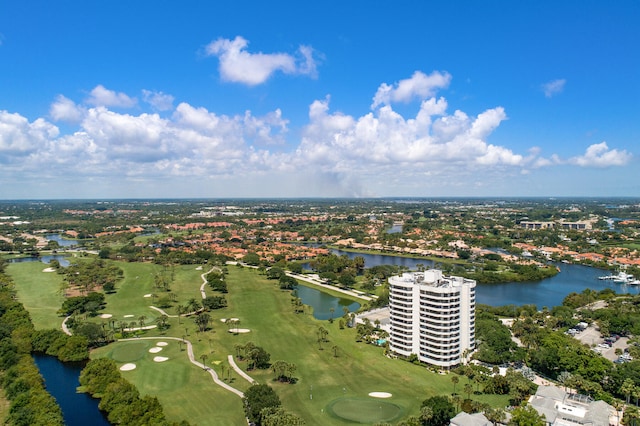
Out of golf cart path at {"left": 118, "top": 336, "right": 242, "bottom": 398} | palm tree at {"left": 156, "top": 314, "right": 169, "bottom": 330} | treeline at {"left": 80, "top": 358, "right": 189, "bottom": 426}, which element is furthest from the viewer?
palm tree at {"left": 156, "top": 314, "right": 169, "bottom": 330}

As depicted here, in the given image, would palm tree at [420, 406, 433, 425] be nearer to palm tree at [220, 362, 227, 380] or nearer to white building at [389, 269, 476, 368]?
white building at [389, 269, 476, 368]

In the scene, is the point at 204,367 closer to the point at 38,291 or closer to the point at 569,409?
the point at 569,409

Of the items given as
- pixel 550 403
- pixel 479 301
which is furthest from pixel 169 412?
pixel 479 301

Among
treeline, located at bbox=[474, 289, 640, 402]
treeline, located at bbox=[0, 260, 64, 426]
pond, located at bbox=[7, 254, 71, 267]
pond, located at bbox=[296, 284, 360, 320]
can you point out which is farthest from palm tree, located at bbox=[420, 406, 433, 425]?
pond, located at bbox=[7, 254, 71, 267]

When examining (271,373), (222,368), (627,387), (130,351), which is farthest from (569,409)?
(130,351)

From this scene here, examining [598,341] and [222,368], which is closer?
[222,368]

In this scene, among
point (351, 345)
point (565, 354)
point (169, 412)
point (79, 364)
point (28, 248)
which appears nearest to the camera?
point (169, 412)

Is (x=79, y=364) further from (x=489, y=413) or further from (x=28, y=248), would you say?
(x=28, y=248)
